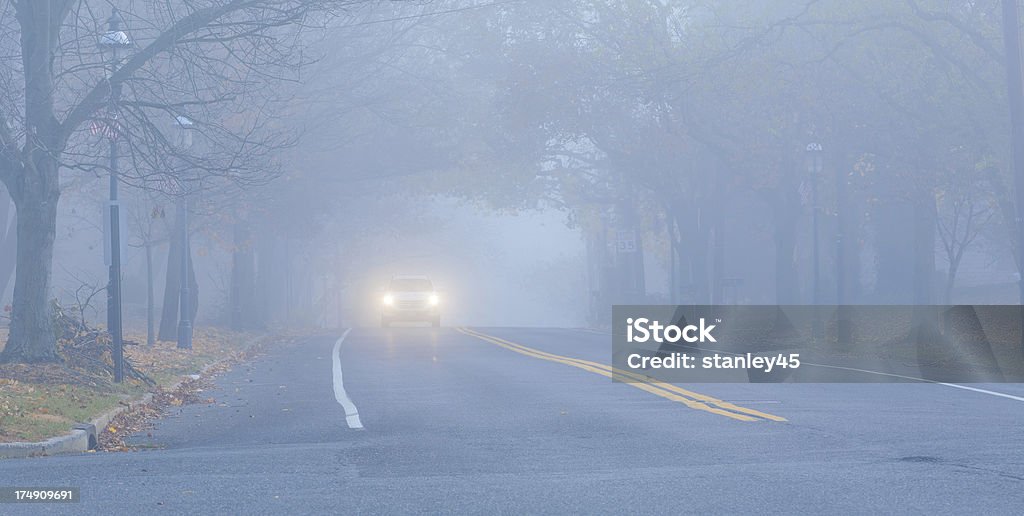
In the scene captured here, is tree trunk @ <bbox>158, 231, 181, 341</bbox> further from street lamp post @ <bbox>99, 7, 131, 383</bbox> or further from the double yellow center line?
street lamp post @ <bbox>99, 7, 131, 383</bbox>

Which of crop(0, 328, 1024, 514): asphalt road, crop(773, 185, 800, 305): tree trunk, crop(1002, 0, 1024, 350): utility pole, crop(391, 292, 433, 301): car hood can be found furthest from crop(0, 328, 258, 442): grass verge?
crop(391, 292, 433, 301): car hood

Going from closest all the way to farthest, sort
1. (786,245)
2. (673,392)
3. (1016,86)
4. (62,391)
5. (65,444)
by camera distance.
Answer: (65,444) < (62,391) < (673,392) < (1016,86) < (786,245)

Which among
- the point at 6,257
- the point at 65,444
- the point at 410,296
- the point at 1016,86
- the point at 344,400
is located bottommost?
the point at 65,444

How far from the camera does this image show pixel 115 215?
19.0m

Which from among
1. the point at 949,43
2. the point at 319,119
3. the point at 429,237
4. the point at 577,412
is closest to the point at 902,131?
the point at 949,43

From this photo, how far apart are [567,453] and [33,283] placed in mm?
10386

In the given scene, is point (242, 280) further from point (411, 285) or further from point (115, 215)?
point (115, 215)

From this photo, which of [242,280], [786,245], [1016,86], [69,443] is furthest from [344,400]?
[242,280]

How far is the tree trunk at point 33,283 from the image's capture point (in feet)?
61.3

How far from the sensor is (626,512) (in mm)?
8461

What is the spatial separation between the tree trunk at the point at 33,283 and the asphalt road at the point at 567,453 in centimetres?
260

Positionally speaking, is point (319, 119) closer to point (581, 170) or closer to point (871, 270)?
point (581, 170)

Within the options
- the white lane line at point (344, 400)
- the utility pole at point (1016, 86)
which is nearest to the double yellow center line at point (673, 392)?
the white lane line at point (344, 400)

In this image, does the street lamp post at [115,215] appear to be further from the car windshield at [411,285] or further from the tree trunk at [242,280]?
the car windshield at [411,285]
